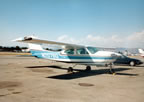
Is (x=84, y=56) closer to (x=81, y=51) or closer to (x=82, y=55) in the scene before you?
(x=82, y=55)

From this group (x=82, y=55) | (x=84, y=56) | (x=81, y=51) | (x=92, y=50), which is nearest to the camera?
(x=92, y=50)

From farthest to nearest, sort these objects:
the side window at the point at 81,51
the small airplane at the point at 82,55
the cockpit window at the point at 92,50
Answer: the side window at the point at 81,51, the cockpit window at the point at 92,50, the small airplane at the point at 82,55

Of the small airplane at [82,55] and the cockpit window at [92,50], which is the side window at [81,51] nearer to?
the small airplane at [82,55]

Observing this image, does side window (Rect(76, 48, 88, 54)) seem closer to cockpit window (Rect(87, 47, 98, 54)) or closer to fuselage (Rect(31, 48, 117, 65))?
fuselage (Rect(31, 48, 117, 65))

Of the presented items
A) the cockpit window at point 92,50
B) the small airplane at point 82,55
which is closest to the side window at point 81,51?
the small airplane at point 82,55

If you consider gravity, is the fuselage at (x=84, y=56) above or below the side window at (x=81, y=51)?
below

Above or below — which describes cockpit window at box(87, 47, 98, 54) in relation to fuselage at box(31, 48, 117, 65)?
above

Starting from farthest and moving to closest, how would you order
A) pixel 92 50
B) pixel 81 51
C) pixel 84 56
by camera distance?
1. pixel 81 51
2. pixel 84 56
3. pixel 92 50

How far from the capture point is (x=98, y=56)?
34.1ft

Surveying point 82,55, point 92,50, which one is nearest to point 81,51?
point 82,55

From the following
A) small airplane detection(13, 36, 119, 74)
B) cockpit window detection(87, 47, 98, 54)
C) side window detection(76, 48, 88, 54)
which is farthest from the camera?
side window detection(76, 48, 88, 54)

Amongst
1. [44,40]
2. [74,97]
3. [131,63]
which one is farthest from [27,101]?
[131,63]

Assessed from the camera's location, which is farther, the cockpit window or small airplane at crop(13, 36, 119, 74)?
the cockpit window

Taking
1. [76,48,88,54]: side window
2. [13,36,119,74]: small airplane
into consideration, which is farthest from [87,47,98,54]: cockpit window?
[76,48,88,54]: side window
